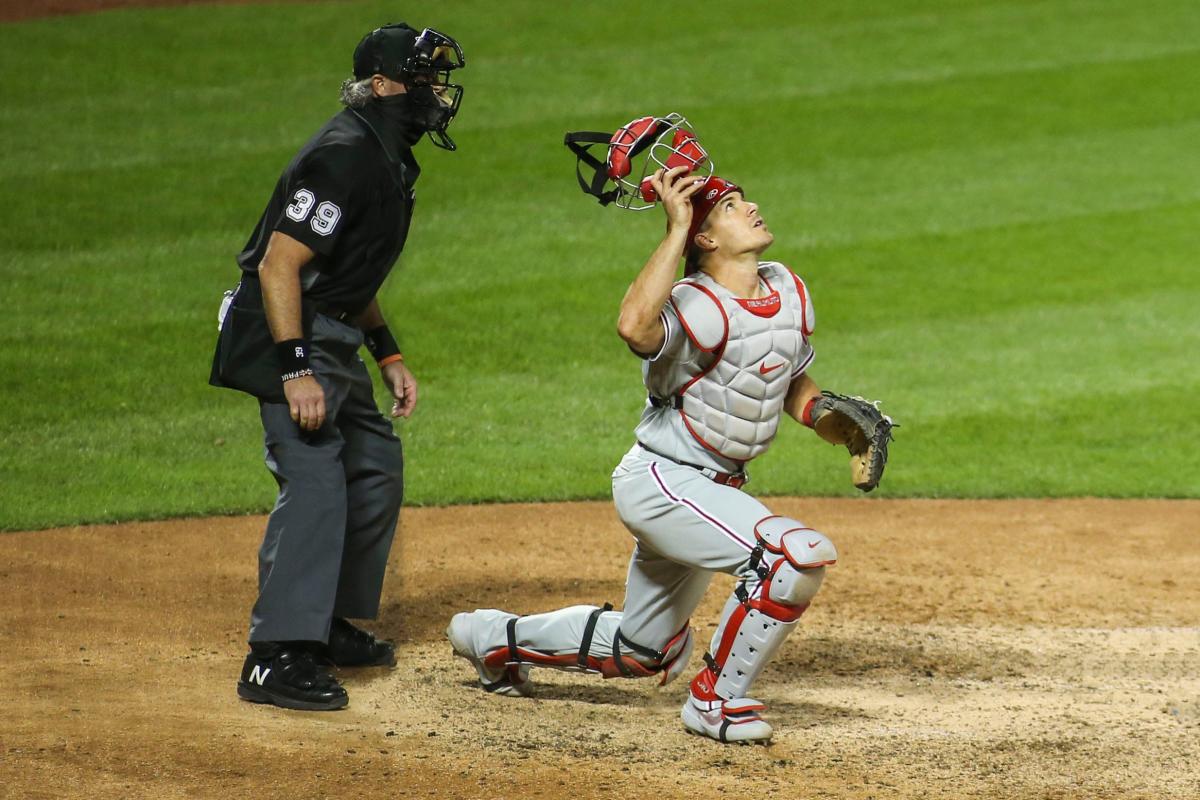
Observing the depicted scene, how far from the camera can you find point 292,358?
4.56 metres

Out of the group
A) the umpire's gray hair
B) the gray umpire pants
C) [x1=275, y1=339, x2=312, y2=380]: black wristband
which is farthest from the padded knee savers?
the umpire's gray hair

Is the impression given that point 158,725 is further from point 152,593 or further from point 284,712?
point 152,593

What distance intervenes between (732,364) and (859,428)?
451mm

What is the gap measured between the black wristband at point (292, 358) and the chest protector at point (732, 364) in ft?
3.52

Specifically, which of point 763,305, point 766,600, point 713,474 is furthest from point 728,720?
point 763,305

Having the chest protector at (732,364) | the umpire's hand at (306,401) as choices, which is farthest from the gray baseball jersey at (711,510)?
the umpire's hand at (306,401)

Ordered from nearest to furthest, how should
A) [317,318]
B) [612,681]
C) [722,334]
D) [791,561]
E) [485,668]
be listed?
[791,561], [722,334], [317,318], [485,668], [612,681]

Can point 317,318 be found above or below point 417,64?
below

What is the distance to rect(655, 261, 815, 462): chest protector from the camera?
438 cm

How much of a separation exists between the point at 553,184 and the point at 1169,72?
23.1 ft

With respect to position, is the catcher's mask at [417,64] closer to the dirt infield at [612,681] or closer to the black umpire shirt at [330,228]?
the black umpire shirt at [330,228]

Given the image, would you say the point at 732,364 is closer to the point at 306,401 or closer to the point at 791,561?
the point at 791,561

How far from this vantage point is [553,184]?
12367 millimetres

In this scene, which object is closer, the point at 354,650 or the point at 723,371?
the point at 723,371
